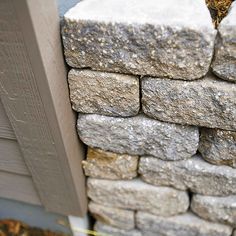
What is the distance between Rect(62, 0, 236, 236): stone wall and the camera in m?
0.86

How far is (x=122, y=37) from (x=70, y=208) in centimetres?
89

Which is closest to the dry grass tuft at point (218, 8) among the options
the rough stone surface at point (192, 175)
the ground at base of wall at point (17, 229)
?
the rough stone surface at point (192, 175)

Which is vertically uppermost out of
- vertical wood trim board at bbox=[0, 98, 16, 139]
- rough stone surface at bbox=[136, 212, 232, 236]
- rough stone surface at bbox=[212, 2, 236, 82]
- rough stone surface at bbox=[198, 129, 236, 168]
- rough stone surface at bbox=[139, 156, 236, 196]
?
rough stone surface at bbox=[212, 2, 236, 82]

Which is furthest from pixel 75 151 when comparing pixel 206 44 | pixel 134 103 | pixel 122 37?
pixel 206 44

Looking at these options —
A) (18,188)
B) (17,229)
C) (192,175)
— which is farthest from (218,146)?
(17,229)

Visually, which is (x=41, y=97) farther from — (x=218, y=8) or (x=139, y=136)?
(x=218, y=8)

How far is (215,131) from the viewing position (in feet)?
3.43

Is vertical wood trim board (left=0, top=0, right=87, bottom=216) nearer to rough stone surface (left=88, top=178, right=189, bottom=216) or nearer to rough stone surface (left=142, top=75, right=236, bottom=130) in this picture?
rough stone surface (left=88, top=178, right=189, bottom=216)

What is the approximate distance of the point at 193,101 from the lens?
3.17ft

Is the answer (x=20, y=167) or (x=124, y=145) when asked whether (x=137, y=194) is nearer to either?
(x=124, y=145)

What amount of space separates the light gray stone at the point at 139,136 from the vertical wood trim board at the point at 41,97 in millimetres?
73

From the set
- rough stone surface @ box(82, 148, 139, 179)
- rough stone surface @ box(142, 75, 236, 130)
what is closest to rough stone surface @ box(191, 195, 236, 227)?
rough stone surface @ box(82, 148, 139, 179)

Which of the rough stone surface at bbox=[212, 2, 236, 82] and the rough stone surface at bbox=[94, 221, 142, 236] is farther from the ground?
the rough stone surface at bbox=[212, 2, 236, 82]

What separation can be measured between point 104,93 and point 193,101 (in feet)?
0.97
